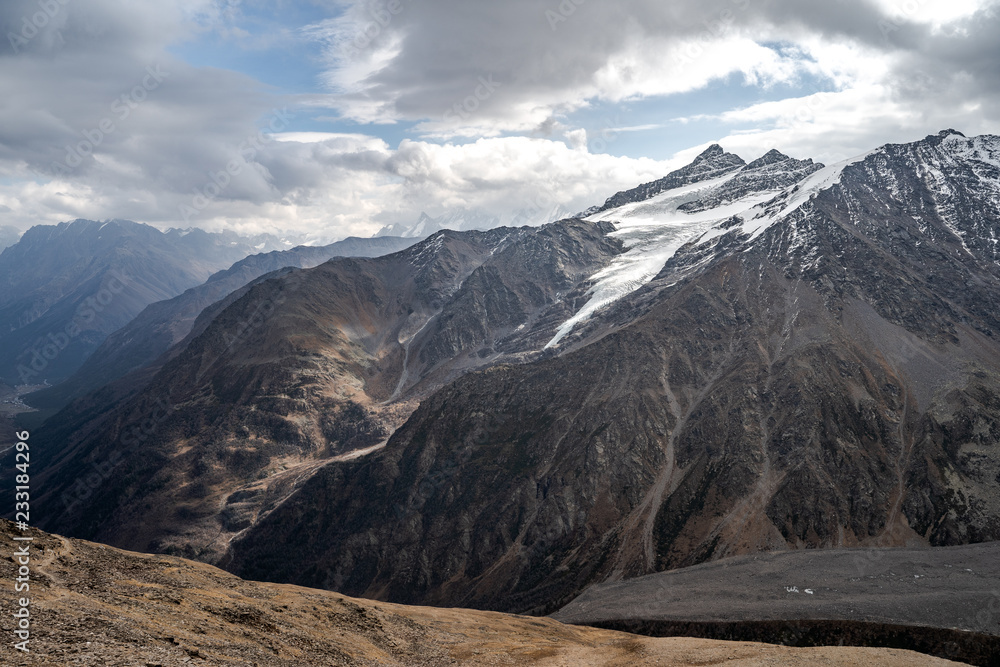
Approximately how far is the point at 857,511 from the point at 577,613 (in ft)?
231

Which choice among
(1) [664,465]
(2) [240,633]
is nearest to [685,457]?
(1) [664,465]

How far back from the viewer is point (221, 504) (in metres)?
192

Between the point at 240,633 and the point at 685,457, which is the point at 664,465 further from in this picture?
the point at 240,633

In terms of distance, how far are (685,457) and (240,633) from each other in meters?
128

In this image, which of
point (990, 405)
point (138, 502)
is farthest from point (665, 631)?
point (138, 502)

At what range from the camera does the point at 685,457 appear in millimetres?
152500

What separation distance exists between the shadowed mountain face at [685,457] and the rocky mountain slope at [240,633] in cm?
5916

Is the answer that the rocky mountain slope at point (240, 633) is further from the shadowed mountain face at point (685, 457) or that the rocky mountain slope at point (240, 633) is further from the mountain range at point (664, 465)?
the shadowed mountain face at point (685, 457)

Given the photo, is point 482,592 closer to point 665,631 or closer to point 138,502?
point 665,631

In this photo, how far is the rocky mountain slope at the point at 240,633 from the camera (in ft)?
122

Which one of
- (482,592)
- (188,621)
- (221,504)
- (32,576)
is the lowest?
(482,592)

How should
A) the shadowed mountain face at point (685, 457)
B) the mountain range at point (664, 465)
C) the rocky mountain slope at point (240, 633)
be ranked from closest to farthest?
1. the rocky mountain slope at point (240, 633)
2. the shadowed mountain face at point (685, 457)
3. the mountain range at point (664, 465)

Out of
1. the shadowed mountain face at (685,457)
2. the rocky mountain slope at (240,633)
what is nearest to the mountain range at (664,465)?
the shadowed mountain face at (685,457)

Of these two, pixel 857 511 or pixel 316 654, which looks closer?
pixel 316 654
